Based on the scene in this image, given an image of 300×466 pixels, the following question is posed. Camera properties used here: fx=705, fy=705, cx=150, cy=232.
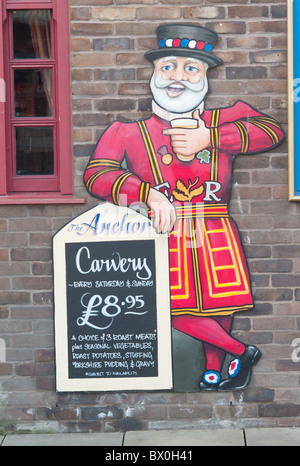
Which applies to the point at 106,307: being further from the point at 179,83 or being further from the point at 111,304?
the point at 179,83

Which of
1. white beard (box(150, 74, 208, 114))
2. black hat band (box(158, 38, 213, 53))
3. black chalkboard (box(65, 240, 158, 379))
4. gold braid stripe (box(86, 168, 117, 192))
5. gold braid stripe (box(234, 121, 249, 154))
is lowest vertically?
black chalkboard (box(65, 240, 158, 379))

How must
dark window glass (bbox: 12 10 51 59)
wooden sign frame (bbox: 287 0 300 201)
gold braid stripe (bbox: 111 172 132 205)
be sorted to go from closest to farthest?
wooden sign frame (bbox: 287 0 300 201) → gold braid stripe (bbox: 111 172 132 205) → dark window glass (bbox: 12 10 51 59)

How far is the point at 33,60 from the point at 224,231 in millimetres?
2132

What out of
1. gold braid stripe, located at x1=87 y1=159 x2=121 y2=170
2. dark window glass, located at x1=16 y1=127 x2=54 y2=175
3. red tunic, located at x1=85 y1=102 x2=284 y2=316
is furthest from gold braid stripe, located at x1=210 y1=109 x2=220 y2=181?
Answer: dark window glass, located at x1=16 y1=127 x2=54 y2=175

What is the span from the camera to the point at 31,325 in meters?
5.84

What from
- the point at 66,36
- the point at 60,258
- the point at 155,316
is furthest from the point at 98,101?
the point at 155,316

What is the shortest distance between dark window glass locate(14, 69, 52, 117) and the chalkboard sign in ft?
3.22

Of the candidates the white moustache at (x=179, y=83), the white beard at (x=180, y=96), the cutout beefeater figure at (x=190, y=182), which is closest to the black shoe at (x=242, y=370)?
the cutout beefeater figure at (x=190, y=182)

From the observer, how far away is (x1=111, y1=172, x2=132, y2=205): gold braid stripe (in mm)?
5770

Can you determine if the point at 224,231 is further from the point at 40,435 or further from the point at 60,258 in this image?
the point at 40,435

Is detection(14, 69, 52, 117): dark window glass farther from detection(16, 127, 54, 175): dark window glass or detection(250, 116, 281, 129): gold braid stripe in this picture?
detection(250, 116, 281, 129): gold braid stripe

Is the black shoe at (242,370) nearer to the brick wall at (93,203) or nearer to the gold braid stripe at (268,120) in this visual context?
the brick wall at (93,203)

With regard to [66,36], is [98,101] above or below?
below

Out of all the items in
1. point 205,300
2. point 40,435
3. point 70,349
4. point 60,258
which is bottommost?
point 40,435
